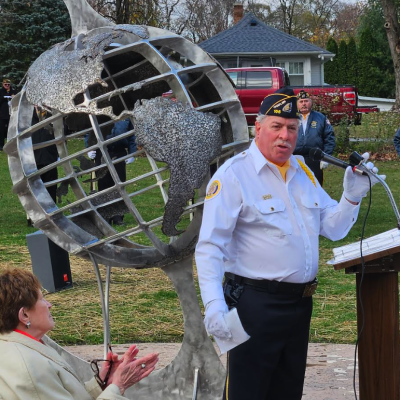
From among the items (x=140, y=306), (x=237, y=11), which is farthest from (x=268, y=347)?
(x=237, y=11)

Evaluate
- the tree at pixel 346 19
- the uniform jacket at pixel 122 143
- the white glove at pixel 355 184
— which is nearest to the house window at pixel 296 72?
the tree at pixel 346 19

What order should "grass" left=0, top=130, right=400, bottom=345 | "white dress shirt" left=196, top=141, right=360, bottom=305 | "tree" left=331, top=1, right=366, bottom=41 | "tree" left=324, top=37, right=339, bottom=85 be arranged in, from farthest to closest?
"tree" left=331, top=1, right=366, bottom=41 → "tree" left=324, top=37, right=339, bottom=85 → "grass" left=0, top=130, right=400, bottom=345 → "white dress shirt" left=196, top=141, right=360, bottom=305

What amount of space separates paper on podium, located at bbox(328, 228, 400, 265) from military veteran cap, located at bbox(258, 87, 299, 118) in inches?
31.1

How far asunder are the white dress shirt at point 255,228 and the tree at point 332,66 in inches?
1695

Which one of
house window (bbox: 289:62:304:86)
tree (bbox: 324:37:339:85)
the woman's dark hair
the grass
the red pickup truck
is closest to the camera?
the woman's dark hair

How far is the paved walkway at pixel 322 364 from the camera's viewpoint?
17.6 ft

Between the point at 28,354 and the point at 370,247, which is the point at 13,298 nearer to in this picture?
the point at 28,354

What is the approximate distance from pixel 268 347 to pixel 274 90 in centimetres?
1822

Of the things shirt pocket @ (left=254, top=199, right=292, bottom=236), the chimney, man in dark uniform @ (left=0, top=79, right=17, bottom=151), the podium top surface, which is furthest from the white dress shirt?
the chimney

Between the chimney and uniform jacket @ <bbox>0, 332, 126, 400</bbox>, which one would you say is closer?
uniform jacket @ <bbox>0, 332, 126, 400</bbox>

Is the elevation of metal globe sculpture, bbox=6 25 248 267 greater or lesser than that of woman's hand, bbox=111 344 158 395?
greater

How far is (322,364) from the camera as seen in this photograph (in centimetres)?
596

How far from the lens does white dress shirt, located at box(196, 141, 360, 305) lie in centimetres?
363

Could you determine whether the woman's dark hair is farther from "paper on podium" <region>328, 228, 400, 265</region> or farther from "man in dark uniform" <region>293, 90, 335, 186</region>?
"man in dark uniform" <region>293, 90, 335, 186</region>
